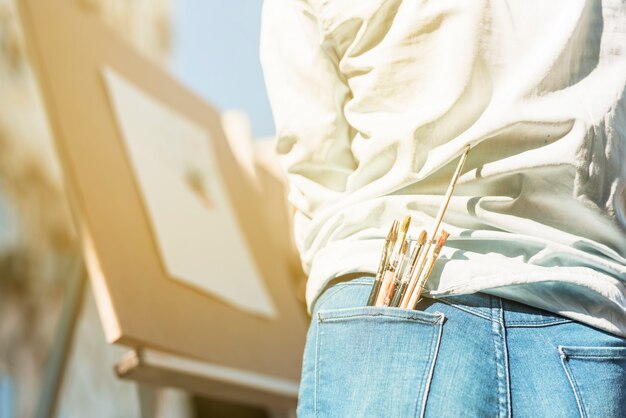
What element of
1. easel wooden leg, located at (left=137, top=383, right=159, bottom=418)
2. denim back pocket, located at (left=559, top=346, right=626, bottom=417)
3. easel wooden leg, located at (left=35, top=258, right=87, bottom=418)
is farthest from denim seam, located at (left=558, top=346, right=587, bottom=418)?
easel wooden leg, located at (left=35, top=258, right=87, bottom=418)

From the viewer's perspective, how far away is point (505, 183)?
540 mm

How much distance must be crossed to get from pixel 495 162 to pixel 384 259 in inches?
3.8

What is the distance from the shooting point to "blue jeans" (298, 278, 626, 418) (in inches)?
18.5

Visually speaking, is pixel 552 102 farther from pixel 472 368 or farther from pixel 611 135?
pixel 472 368

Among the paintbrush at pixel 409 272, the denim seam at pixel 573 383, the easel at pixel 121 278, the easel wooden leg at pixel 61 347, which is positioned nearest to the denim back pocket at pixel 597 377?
the denim seam at pixel 573 383

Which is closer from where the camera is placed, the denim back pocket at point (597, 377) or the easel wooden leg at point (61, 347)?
the denim back pocket at point (597, 377)

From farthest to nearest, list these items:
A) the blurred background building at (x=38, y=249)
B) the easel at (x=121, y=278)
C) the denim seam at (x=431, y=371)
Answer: the blurred background building at (x=38, y=249) < the easel at (x=121, y=278) < the denim seam at (x=431, y=371)

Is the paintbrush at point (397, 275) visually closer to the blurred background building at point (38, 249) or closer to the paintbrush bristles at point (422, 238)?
the paintbrush bristles at point (422, 238)

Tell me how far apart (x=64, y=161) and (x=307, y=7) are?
0.74m

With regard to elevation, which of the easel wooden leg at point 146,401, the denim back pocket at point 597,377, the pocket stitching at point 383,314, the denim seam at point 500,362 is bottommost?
the easel wooden leg at point 146,401

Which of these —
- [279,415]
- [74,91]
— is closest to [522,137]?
[74,91]

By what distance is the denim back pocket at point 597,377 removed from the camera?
477 millimetres

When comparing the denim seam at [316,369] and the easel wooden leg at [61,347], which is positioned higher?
the denim seam at [316,369]

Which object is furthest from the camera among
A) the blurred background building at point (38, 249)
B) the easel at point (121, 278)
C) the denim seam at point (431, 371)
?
the blurred background building at point (38, 249)
